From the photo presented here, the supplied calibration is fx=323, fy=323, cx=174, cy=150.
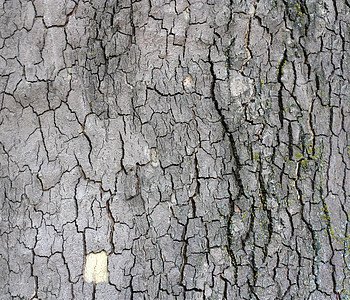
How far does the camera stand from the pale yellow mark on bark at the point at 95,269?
121cm

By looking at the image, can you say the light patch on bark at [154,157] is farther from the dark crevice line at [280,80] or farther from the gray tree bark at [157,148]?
the dark crevice line at [280,80]

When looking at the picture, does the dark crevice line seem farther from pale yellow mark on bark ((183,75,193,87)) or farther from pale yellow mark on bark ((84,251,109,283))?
pale yellow mark on bark ((84,251,109,283))

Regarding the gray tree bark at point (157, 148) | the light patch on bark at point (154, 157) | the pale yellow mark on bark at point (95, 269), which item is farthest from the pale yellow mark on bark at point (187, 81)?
the pale yellow mark on bark at point (95, 269)

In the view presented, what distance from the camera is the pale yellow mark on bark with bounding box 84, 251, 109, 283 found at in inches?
47.6

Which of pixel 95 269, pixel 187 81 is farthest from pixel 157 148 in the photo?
pixel 95 269

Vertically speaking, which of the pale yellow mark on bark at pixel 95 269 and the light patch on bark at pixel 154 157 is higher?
the light patch on bark at pixel 154 157

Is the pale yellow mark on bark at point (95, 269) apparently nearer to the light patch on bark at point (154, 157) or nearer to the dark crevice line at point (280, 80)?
the light patch on bark at point (154, 157)

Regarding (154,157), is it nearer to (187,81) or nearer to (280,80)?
(187,81)

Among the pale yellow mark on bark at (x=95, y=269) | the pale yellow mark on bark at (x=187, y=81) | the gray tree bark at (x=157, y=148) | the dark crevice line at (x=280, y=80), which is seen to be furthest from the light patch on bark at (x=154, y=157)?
the dark crevice line at (x=280, y=80)

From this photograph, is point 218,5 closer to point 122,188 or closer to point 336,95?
point 336,95

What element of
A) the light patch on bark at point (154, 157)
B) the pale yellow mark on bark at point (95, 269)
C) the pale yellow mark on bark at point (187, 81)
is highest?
the pale yellow mark on bark at point (187, 81)

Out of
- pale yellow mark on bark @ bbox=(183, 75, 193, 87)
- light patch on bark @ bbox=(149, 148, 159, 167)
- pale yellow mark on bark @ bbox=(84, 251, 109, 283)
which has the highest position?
pale yellow mark on bark @ bbox=(183, 75, 193, 87)

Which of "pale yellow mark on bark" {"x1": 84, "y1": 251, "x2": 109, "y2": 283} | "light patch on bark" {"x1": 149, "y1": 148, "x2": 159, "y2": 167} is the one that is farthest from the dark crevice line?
"pale yellow mark on bark" {"x1": 84, "y1": 251, "x2": 109, "y2": 283}

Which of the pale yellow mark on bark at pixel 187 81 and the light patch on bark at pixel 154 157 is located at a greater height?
the pale yellow mark on bark at pixel 187 81
